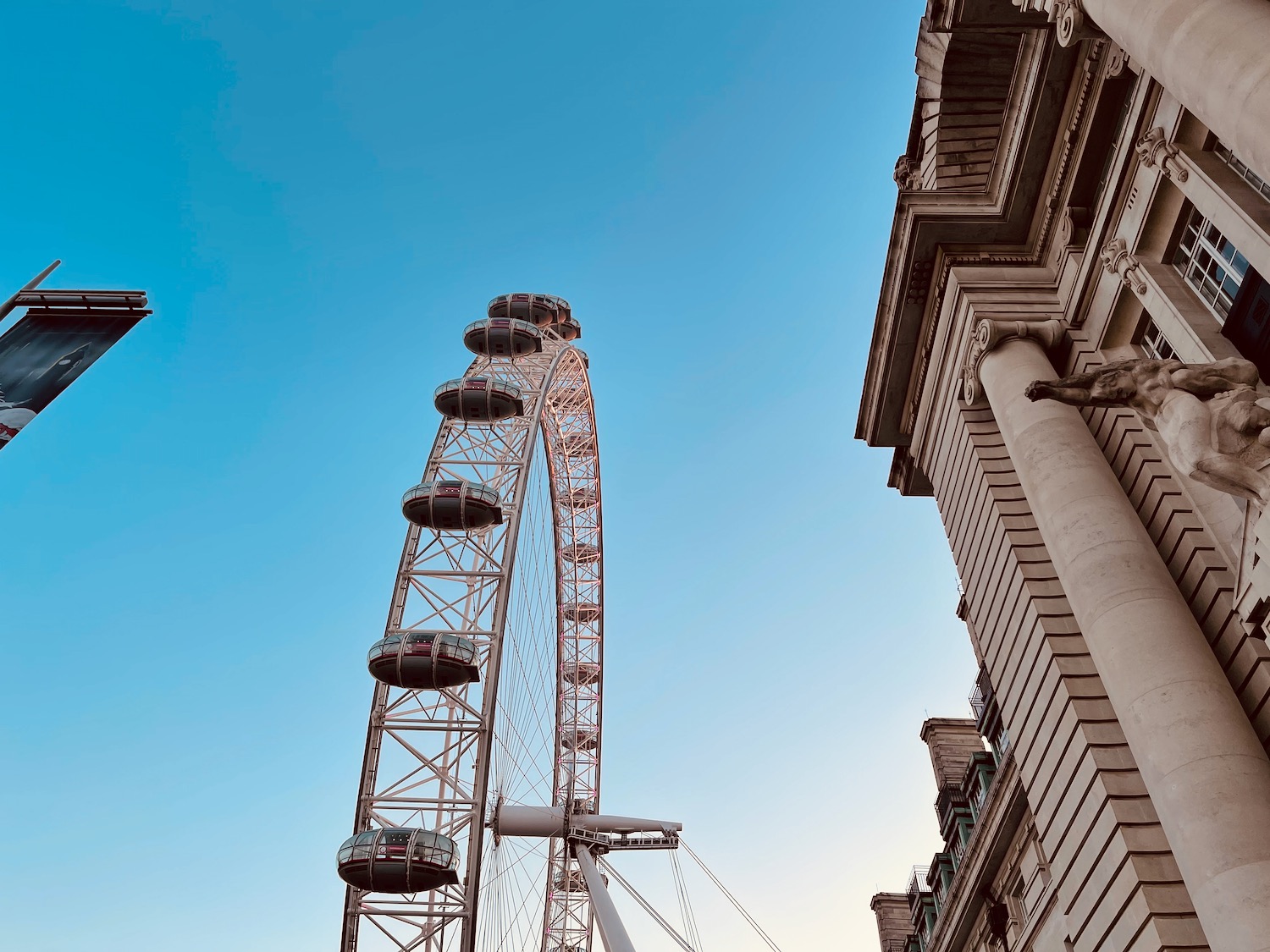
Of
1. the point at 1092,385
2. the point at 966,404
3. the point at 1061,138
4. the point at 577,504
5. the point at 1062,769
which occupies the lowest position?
the point at 1062,769

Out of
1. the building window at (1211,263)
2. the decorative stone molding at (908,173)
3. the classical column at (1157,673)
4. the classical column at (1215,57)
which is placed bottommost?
the classical column at (1157,673)

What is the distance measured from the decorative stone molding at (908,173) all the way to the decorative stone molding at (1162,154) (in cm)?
961

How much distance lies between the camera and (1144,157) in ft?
55.3

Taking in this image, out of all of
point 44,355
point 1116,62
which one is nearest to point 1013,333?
point 1116,62

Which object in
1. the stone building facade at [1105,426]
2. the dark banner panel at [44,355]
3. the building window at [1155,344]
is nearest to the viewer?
the stone building facade at [1105,426]

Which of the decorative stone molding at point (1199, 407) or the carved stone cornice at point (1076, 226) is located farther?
the carved stone cornice at point (1076, 226)

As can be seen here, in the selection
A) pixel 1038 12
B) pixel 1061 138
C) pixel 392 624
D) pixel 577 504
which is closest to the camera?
pixel 1038 12

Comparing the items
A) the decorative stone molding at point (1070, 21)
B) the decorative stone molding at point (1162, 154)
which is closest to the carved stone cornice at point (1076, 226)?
the decorative stone molding at point (1162, 154)

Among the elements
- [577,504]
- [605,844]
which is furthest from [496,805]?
[577,504]

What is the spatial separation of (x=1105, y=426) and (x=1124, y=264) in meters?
2.60

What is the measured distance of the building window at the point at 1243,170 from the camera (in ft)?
50.0

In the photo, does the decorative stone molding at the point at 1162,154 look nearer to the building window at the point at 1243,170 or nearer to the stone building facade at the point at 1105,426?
the stone building facade at the point at 1105,426

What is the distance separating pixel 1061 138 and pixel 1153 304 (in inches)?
164

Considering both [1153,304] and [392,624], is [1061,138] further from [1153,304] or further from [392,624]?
[392,624]
